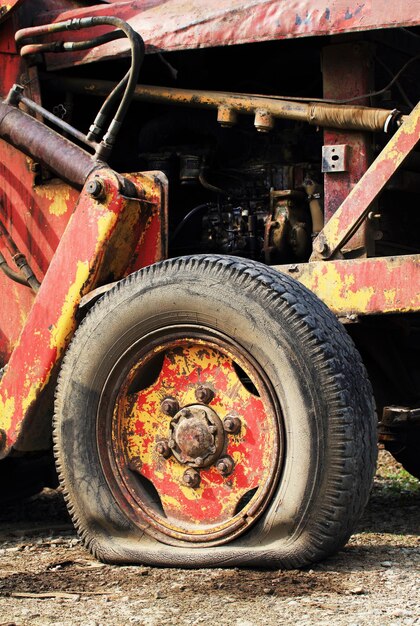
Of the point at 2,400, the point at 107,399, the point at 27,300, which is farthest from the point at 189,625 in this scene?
the point at 27,300

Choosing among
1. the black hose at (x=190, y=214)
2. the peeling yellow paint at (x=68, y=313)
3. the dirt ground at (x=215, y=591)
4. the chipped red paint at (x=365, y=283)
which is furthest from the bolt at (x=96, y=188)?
the dirt ground at (x=215, y=591)

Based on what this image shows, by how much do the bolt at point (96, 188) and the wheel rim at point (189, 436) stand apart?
2.19 ft

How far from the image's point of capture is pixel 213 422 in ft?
12.4

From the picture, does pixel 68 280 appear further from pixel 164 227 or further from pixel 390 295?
pixel 390 295

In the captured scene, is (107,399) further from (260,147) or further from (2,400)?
(260,147)

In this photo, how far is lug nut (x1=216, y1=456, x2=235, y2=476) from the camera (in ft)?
12.3

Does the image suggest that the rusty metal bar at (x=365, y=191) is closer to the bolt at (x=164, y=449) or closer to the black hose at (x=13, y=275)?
the bolt at (x=164, y=449)

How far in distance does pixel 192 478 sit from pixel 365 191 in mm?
1249

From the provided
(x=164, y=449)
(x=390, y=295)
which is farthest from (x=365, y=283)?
(x=164, y=449)

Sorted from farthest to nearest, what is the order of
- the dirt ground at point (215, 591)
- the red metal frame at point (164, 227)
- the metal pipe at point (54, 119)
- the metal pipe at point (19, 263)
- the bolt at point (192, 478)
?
1. the metal pipe at point (19, 263)
2. the metal pipe at point (54, 119)
3. the red metal frame at point (164, 227)
4. the bolt at point (192, 478)
5. the dirt ground at point (215, 591)

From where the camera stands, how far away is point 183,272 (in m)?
3.85

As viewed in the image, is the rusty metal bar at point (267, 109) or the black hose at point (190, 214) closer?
the rusty metal bar at point (267, 109)

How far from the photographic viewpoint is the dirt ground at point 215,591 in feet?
10.0

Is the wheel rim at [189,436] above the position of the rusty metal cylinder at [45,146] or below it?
below
